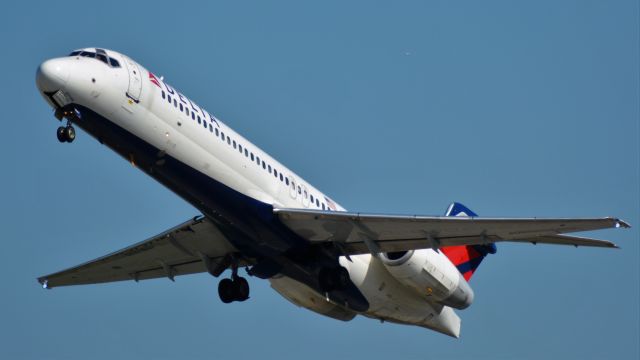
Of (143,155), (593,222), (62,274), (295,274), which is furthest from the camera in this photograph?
(62,274)

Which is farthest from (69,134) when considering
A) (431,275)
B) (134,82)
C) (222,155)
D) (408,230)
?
(431,275)

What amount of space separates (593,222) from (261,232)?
762 centimetres

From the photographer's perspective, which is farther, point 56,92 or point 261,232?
point 261,232

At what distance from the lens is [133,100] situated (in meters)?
24.1

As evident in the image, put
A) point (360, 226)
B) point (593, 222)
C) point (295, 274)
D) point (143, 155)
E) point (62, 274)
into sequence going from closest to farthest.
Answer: point (593, 222) < point (143, 155) < point (360, 226) < point (295, 274) < point (62, 274)

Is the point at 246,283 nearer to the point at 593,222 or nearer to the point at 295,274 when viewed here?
the point at 295,274

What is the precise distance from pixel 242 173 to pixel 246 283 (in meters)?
4.31

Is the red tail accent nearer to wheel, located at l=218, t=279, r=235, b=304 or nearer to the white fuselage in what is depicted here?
the white fuselage

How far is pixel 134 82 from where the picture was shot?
79.6ft

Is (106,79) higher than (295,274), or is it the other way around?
(106,79)

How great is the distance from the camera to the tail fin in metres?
31.8

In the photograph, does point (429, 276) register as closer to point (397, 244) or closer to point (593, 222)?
point (397, 244)

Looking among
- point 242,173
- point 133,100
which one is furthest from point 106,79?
point 242,173

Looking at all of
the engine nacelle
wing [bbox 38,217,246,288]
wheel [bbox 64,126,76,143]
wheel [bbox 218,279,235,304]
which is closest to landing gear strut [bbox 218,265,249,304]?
wheel [bbox 218,279,235,304]
